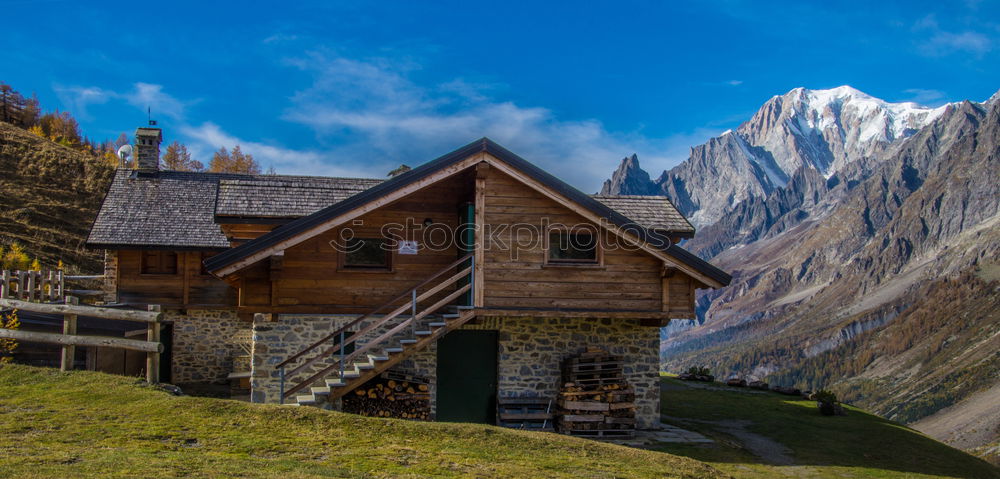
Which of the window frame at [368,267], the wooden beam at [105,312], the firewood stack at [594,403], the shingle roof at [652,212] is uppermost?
the shingle roof at [652,212]

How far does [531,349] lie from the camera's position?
19.1 metres

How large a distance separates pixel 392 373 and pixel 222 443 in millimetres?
7662

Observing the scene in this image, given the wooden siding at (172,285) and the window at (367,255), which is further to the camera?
the wooden siding at (172,285)

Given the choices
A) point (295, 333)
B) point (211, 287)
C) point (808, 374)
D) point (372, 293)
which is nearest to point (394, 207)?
point (372, 293)

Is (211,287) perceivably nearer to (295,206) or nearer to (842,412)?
(295,206)

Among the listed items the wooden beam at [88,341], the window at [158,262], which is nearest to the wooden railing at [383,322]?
the wooden beam at [88,341]

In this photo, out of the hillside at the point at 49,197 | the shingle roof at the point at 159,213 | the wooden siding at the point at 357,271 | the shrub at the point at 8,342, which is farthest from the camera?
the hillside at the point at 49,197

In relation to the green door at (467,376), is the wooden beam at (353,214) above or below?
above

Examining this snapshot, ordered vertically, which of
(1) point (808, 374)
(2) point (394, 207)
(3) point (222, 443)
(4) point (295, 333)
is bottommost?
(1) point (808, 374)

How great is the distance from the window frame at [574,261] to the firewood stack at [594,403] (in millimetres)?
2179

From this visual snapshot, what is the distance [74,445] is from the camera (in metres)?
10.2

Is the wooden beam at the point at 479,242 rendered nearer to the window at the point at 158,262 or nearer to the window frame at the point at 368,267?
the window frame at the point at 368,267

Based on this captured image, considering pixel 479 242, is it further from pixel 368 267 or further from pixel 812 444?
pixel 812 444

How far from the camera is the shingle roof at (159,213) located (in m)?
27.2
